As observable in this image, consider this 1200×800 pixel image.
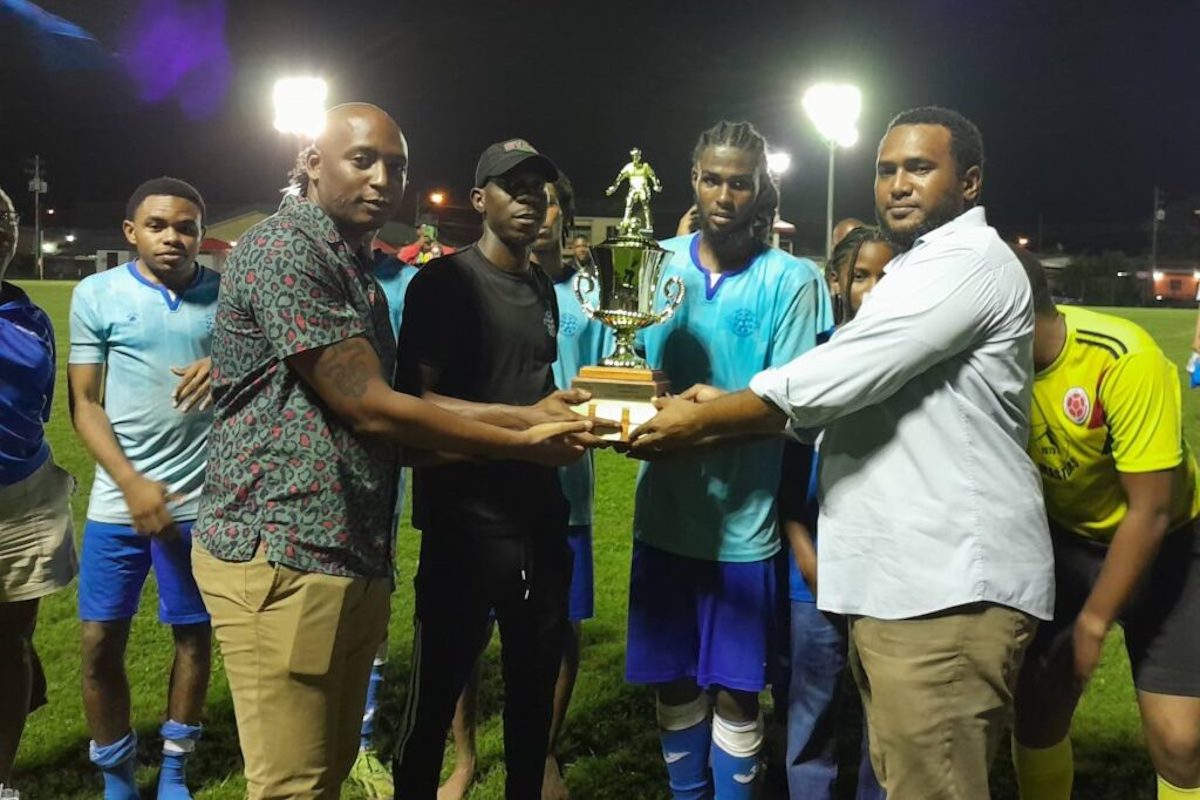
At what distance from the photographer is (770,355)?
3182mm

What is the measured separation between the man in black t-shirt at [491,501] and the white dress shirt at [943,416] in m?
0.94

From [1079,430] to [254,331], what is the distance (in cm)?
225

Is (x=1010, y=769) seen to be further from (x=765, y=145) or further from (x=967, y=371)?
(x=765, y=145)

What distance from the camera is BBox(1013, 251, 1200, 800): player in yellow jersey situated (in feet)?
8.29

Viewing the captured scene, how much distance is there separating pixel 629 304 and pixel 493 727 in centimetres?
229

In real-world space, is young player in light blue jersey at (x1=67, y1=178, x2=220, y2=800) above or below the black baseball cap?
below

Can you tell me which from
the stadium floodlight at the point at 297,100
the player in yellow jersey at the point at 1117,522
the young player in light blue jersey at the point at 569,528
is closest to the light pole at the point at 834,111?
the stadium floodlight at the point at 297,100

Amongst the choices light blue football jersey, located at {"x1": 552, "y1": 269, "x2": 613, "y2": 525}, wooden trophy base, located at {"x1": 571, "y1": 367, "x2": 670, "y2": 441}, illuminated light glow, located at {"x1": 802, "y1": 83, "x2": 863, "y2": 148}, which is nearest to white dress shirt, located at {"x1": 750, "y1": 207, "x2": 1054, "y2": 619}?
wooden trophy base, located at {"x1": 571, "y1": 367, "x2": 670, "y2": 441}

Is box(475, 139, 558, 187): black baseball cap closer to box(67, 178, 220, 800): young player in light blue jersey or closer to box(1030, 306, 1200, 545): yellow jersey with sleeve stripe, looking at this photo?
box(67, 178, 220, 800): young player in light blue jersey

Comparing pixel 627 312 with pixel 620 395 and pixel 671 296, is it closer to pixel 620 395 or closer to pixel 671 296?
pixel 671 296

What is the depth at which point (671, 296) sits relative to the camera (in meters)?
3.22

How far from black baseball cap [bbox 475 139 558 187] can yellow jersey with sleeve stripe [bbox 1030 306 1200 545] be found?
5.34 feet

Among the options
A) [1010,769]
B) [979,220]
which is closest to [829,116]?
[1010,769]

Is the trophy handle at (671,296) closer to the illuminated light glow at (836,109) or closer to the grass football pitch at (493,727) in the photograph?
the grass football pitch at (493,727)
